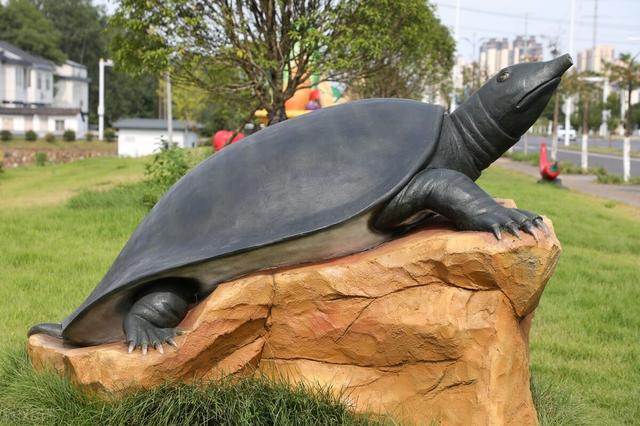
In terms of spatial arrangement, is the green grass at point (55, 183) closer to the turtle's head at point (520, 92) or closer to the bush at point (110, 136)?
the turtle's head at point (520, 92)

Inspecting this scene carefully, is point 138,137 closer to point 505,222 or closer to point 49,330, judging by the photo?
point 49,330

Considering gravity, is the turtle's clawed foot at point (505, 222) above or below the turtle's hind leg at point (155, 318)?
above

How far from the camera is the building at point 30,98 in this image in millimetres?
42281

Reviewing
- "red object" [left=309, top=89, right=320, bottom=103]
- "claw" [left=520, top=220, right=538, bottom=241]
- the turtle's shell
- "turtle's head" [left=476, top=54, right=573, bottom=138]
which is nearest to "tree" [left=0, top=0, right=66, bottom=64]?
"red object" [left=309, top=89, right=320, bottom=103]

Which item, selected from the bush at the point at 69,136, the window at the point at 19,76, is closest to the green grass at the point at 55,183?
the bush at the point at 69,136

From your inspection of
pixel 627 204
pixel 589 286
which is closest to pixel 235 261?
pixel 589 286

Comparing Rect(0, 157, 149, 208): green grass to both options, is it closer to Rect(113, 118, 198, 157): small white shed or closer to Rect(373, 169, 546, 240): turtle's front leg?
Rect(113, 118, 198, 157): small white shed

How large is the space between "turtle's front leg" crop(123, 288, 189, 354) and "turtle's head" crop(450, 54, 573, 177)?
146cm

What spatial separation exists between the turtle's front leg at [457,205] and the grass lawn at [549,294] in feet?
3.71

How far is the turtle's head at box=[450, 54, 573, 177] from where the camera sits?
10.4ft

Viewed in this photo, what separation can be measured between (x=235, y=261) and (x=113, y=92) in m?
51.5

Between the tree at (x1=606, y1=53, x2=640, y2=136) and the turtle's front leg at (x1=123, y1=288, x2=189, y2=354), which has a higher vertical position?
the tree at (x1=606, y1=53, x2=640, y2=136)

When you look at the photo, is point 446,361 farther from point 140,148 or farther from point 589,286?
point 140,148

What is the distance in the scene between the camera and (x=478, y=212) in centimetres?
302
